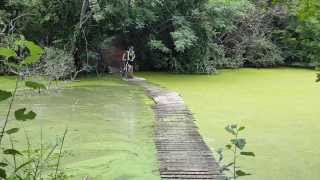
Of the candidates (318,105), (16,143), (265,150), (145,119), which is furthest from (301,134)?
(16,143)

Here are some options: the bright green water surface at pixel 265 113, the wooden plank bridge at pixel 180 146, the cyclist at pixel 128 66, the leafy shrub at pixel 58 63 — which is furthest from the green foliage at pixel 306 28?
the cyclist at pixel 128 66

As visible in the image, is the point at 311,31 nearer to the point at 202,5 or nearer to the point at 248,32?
the point at 202,5

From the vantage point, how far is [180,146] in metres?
5.63

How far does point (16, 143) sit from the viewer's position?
227 inches

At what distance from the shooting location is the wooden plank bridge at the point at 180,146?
4.54 meters

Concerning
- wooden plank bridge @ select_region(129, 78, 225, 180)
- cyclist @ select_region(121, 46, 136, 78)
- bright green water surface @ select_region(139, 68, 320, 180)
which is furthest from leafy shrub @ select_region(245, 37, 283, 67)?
wooden plank bridge @ select_region(129, 78, 225, 180)

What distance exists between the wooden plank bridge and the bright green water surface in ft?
0.73

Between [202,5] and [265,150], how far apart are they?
339 inches

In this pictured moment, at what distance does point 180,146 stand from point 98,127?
64.5 inches

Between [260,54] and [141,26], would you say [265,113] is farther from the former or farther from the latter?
[260,54]

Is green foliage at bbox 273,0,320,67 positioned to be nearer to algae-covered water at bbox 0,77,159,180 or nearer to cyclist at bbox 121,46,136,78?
algae-covered water at bbox 0,77,159,180

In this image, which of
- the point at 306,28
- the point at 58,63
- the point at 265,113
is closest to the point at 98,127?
the point at 265,113

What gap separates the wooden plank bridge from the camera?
4.54 metres

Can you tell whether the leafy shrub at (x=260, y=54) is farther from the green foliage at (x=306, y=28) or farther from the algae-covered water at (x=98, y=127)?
the green foliage at (x=306, y=28)
